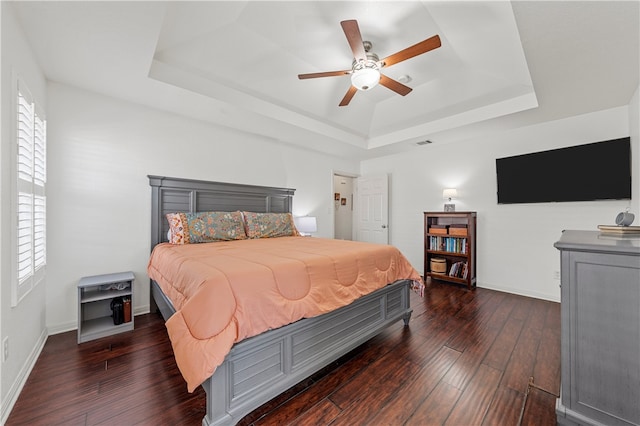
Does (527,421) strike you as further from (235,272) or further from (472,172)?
(472,172)

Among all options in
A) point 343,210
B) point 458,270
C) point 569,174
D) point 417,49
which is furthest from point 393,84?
point 343,210

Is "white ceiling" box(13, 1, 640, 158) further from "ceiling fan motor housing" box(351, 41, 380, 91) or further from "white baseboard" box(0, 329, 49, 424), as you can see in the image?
"white baseboard" box(0, 329, 49, 424)

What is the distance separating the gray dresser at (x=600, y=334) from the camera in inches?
44.8

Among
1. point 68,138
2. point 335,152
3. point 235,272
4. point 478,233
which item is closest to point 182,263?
point 235,272

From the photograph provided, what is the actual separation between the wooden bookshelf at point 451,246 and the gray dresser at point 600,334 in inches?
112

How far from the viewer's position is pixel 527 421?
1447 mm

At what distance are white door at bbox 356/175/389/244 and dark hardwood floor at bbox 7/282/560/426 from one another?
9.32 feet

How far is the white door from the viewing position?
5270mm

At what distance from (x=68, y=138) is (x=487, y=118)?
4.89m

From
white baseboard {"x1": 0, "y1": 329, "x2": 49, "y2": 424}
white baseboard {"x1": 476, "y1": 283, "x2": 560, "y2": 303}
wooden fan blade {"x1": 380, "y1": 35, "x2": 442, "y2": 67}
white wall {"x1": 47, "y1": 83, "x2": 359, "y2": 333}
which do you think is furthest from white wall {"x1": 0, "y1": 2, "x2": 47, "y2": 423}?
white baseboard {"x1": 476, "y1": 283, "x2": 560, "y2": 303}

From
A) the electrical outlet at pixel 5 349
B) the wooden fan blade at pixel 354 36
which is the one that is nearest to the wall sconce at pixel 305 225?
the wooden fan blade at pixel 354 36

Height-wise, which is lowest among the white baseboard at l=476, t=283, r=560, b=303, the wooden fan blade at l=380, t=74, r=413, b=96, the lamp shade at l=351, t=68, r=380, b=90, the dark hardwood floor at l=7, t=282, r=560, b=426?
the dark hardwood floor at l=7, t=282, r=560, b=426

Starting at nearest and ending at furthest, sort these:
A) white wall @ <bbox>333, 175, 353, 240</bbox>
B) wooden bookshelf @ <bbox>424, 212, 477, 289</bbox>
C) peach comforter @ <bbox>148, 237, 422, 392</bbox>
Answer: peach comforter @ <bbox>148, 237, 422, 392</bbox>
wooden bookshelf @ <bbox>424, 212, 477, 289</bbox>
white wall @ <bbox>333, 175, 353, 240</bbox>

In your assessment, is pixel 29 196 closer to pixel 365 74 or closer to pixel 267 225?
pixel 267 225
